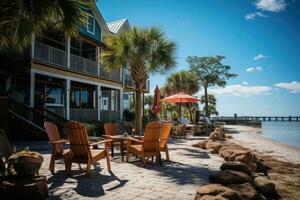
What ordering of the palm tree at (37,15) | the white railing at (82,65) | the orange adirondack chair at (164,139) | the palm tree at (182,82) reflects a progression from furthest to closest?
the palm tree at (182,82)
the white railing at (82,65)
the orange adirondack chair at (164,139)
the palm tree at (37,15)

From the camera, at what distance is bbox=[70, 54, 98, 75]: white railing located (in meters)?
17.2

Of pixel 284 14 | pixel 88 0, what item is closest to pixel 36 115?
pixel 88 0

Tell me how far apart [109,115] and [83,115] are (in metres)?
3.06

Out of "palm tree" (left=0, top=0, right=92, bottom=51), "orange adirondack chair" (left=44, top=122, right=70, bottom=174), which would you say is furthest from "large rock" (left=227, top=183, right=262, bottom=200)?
"palm tree" (left=0, top=0, right=92, bottom=51)

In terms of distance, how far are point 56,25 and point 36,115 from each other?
24.7 ft

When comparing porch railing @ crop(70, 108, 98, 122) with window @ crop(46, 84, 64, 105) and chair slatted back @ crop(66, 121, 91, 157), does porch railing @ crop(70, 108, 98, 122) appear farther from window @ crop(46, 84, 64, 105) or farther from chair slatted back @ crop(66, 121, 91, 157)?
chair slatted back @ crop(66, 121, 91, 157)

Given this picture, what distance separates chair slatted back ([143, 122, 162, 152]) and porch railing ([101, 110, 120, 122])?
13341 mm

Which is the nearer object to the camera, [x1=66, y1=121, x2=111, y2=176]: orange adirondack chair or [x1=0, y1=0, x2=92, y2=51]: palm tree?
[x1=66, y1=121, x2=111, y2=176]: orange adirondack chair

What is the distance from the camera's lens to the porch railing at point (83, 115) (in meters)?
16.9

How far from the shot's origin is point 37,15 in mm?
6270

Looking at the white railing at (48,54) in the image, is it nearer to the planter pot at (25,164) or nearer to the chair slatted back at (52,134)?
the chair slatted back at (52,134)

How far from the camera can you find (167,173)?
6.02 metres

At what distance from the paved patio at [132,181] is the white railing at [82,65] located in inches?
429

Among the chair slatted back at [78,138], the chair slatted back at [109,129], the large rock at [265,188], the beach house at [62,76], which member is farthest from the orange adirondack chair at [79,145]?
the beach house at [62,76]
